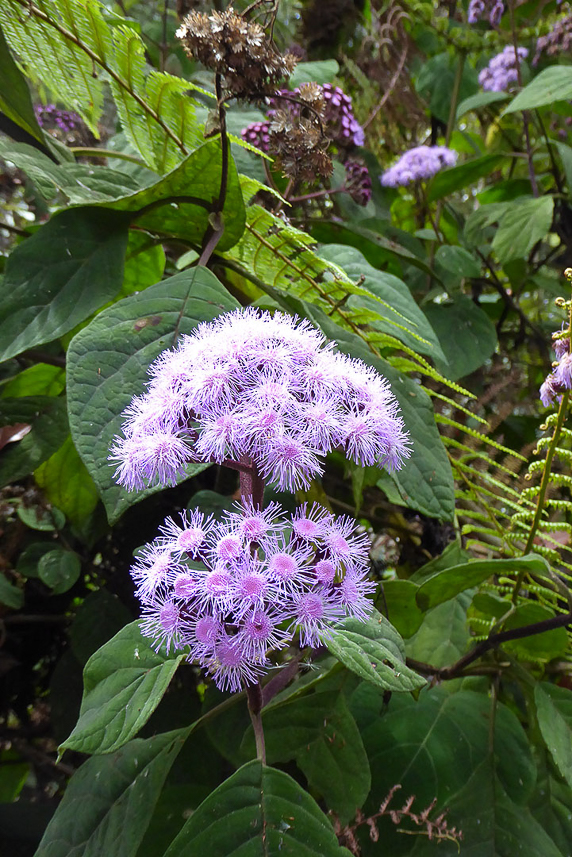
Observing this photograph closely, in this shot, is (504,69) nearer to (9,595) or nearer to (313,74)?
(313,74)

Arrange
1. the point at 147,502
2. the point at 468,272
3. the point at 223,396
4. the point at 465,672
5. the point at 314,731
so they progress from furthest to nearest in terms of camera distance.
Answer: the point at 468,272, the point at 147,502, the point at 465,672, the point at 314,731, the point at 223,396

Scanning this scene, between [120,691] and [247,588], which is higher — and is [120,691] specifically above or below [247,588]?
below

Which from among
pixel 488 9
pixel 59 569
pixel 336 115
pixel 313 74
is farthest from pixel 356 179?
pixel 488 9

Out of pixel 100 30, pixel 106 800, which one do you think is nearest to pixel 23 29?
pixel 100 30

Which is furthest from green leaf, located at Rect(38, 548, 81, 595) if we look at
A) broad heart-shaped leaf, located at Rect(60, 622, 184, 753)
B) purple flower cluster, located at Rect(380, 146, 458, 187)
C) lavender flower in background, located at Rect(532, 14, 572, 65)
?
lavender flower in background, located at Rect(532, 14, 572, 65)

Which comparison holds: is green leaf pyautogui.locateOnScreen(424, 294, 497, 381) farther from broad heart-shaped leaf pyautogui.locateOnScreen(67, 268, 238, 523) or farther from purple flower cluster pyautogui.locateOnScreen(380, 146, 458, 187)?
broad heart-shaped leaf pyautogui.locateOnScreen(67, 268, 238, 523)

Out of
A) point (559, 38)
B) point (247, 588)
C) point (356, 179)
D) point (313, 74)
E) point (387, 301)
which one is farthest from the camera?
point (559, 38)

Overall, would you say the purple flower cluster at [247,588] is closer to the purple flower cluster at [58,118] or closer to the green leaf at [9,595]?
the green leaf at [9,595]

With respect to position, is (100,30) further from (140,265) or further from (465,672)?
(465,672)
